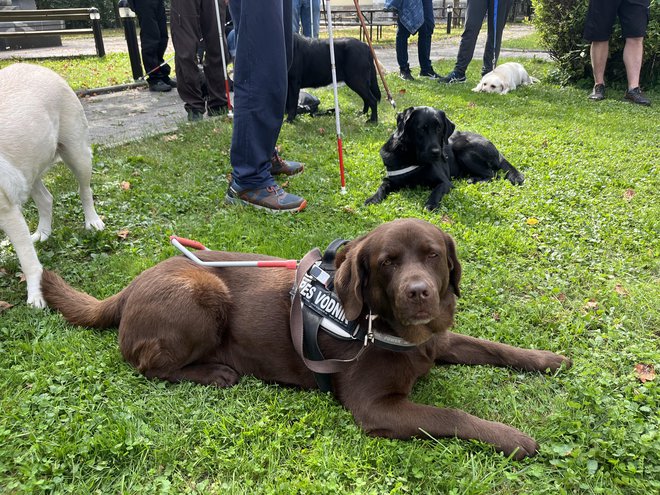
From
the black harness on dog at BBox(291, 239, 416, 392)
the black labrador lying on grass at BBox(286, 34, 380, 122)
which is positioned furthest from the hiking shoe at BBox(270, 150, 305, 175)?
the black harness on dog at BBox(291, 239, 416, 392)

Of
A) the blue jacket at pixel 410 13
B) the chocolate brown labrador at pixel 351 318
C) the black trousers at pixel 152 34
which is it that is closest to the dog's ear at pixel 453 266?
the chocolate brown labrador at pixel 351 318

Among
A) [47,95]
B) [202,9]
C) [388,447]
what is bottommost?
[388,447]

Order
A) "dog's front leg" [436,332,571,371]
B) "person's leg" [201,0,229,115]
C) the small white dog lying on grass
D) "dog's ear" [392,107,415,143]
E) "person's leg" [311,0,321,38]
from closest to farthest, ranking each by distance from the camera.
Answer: "dog's front leg" [436,332,571,371], "dog's ear" [392,107,415,143], "person's leg" [201,0,229,115], the small white dog lying on grass, "person's leg" [311,0,321,38]

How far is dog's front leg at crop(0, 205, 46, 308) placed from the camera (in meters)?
3.07

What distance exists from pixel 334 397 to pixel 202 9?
6306 millimetres

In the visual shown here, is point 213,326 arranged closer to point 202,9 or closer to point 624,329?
point 624,329

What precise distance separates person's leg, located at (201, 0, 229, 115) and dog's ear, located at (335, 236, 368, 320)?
5821 millimetres

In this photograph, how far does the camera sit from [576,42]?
10.4 metres

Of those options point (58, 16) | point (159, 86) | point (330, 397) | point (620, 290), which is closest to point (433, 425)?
point (330, 397)

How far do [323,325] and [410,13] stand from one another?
10.2m

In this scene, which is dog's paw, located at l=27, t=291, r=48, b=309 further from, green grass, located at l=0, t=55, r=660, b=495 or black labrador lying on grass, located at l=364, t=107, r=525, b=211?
black labrador lying on grass, located at l=364, t=107, r=525, b=211

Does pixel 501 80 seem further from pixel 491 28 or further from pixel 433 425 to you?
pixel 433 425

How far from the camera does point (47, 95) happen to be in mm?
3518

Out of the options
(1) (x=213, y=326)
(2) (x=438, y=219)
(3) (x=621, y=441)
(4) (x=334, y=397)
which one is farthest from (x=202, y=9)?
(3) (x=621, y=441)
